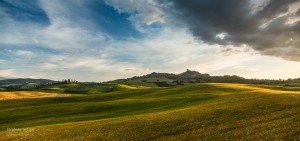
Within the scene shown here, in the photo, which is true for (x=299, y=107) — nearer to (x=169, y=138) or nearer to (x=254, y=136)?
(x=254, y=136)

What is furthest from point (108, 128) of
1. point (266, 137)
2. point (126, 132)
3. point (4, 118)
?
point (4, 118)

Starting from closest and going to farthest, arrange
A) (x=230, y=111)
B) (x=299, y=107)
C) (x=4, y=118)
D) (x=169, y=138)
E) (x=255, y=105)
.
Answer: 1. (x=169, y=138)
2. (x=299, y=107)
3. (x=230, y=111)
4. (x=255, y=105)
5. (x=4, y=118)

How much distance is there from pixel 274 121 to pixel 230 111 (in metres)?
7.50

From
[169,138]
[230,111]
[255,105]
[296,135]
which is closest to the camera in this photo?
[296,135]

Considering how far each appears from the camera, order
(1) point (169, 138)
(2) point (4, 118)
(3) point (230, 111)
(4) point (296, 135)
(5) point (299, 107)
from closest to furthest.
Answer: (4) point (296, 135) < (1) point (169, 138) < (5) point (299, 107) < (3) point (230, 111) < (2) point (4, 118)

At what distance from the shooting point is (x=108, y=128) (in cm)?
3070

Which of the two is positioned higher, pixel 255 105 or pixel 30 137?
pixel 255 105

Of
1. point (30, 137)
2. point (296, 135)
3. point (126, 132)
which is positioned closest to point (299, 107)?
point (296, 135)

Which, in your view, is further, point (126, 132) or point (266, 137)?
point (126, 132)

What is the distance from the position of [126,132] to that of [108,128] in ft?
13.0

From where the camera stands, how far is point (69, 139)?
2780 cm

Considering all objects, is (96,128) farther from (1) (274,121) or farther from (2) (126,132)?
(1) (274,121)

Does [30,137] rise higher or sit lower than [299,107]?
lower

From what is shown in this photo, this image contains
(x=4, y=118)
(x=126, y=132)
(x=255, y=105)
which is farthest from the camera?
(x=4, y=118)
